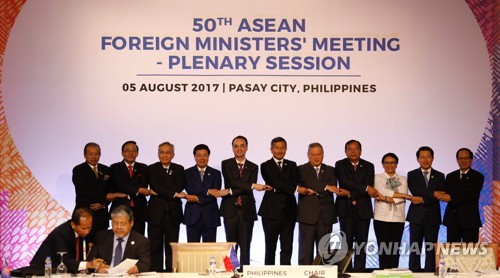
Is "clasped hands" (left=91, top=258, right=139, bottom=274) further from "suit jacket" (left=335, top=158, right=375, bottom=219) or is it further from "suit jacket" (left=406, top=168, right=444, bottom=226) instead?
"suit jacket" (left=406, top=168, right=444, bottom=226)

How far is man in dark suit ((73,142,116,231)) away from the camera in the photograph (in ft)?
26.6

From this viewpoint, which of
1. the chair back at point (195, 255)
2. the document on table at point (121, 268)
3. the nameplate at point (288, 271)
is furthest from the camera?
the chair back at point (195, 255)

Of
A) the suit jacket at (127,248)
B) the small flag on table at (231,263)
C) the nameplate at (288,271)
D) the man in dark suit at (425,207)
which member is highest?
the man in dark suit at (425,207)

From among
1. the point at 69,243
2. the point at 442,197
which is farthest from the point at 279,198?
the point at 69,243

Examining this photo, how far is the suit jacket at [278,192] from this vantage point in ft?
26.7

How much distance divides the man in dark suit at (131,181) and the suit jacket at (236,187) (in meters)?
0.85

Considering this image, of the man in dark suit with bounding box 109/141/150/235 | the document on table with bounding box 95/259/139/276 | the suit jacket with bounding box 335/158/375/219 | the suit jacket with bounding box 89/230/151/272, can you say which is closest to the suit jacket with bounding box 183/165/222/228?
the man in dark suit with bounding box 109/141/150/235

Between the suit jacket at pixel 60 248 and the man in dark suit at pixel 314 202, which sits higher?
the man in dark suit at pixel 314 202

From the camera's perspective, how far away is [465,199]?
27.0ft

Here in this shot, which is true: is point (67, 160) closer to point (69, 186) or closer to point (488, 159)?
point (69, 186)

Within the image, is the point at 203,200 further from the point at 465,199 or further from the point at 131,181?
the point at 465,199

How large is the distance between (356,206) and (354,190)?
7.9 inches

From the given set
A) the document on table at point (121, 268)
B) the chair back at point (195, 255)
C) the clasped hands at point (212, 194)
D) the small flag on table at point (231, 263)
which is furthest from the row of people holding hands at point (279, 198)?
the document on table at point (121, 268)

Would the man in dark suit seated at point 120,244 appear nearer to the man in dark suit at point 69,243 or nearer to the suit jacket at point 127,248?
the suit jacket at point 127,248
